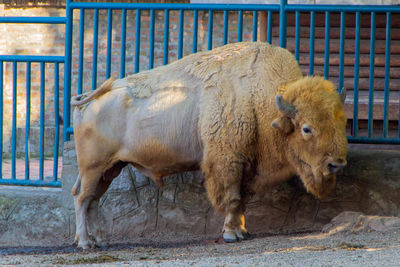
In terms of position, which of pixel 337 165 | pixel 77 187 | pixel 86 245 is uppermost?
→ pixel 337 165

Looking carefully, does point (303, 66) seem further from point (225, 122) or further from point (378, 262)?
point (378, 262)

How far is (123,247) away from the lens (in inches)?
229

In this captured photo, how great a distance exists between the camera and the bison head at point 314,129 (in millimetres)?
4801

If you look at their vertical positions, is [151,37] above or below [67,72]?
above

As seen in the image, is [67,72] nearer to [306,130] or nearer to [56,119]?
[56,119]

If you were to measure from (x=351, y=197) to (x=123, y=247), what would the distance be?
2.28 m

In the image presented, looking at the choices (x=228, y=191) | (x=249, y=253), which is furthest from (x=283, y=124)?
(x=249, y=253)

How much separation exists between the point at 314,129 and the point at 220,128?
83 cm

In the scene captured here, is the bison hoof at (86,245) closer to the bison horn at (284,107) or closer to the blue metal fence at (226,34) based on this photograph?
the blue metal fence at (226,34)

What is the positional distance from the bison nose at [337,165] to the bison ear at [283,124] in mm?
472

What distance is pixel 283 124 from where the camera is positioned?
5000mm

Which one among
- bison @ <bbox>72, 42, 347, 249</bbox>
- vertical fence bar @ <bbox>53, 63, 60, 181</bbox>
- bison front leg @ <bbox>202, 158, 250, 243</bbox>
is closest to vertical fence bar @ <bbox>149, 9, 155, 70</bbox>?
bison @ <bbox>72, 42, 347, 249</bbox>

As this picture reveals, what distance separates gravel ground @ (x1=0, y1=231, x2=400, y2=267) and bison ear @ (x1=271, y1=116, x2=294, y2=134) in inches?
37.7

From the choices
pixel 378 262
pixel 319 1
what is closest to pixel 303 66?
pixel 319 1
